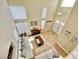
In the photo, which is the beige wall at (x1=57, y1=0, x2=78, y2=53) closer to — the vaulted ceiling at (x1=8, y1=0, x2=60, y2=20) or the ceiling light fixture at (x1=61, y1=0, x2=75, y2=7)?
the ceiling light fixture at (x1=61, y1=0, x2=75, y2=7)

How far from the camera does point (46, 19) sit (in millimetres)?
4328

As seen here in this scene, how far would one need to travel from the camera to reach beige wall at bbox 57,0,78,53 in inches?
106

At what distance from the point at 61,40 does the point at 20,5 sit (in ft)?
6.56

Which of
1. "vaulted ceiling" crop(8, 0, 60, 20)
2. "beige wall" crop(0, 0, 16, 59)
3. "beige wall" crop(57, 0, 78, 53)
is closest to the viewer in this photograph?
"beige wall" crop(0, 0, 16, 59)

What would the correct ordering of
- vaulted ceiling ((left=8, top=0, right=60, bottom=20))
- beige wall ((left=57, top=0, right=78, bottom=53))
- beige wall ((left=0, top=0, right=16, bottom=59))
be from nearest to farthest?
beige wall ((left=0, top=0, right=16, bottom=59)) < beige wall ((left=57, top=0, right=78, bottom=53)) < vaulted ceiling ((left=8, top=0, right=60, bottom=20))

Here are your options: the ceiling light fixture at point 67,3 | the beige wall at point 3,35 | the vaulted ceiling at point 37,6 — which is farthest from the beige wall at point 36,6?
the beige wall at point 3,35

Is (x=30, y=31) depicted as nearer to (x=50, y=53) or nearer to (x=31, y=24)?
(x=31, y=24)

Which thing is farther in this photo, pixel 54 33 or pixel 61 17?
pixel 54 33

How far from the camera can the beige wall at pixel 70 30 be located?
270 cm

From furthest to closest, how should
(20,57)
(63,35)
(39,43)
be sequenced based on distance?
(39,43)
(63,35)
(20,57)

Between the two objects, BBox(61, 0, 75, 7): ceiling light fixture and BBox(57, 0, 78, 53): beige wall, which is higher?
BBox(61, 0, 75, 7): ceiling light fixture

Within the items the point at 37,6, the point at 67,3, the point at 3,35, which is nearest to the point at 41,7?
the point at 37,6

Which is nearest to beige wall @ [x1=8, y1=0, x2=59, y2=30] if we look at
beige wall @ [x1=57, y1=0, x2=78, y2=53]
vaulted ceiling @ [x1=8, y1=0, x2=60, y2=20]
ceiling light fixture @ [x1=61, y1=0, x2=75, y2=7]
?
vaulted ceiling @ [x1=8, y1=0, x2=60, y2=20]

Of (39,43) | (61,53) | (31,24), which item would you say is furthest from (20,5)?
(61,53)
